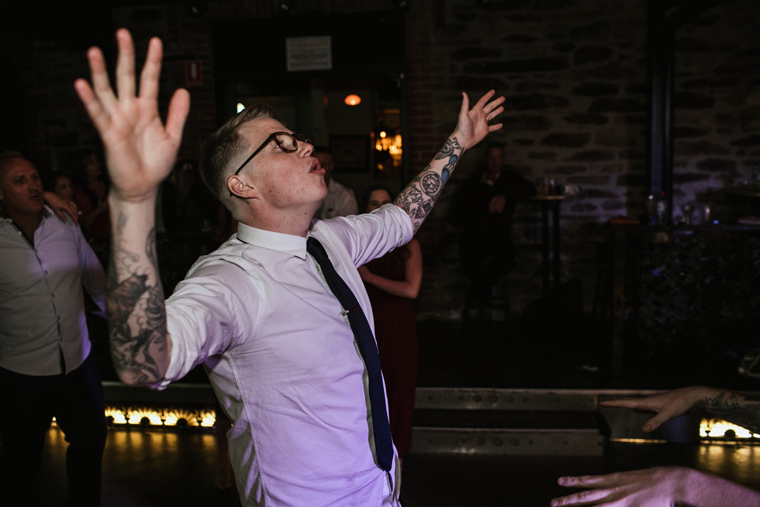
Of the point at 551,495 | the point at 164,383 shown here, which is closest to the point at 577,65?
the point at 551,495

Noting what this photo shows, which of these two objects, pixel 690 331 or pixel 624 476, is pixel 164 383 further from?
pixel 690 331

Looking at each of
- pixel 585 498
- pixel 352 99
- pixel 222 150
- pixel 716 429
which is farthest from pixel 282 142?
pixel 352 99

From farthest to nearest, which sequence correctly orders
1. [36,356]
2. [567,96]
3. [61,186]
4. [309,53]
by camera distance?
[309,53] < [567,96] < [61,186] < [36,356]

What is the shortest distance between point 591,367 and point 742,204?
→ 9.00 ft

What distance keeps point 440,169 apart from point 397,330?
1.34 meters

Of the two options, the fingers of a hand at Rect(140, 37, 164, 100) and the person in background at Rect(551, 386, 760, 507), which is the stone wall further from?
the fingers of a hand at Rect(140, 37, 164, 100)

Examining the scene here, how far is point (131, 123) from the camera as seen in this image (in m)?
0.83

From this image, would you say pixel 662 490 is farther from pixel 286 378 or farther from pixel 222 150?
pixel 222 150

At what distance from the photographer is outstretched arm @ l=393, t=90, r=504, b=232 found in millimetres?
1835

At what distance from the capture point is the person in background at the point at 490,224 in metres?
4.94

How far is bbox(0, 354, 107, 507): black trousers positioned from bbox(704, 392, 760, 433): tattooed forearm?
2374mm

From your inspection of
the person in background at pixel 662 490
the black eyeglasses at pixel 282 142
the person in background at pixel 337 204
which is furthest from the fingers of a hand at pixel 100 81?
the person in background at pixel 337 204

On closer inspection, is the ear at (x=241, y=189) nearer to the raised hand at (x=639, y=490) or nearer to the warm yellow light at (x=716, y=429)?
the raised hand at (x=639, y=490)

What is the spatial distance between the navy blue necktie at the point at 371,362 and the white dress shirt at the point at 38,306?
1701 mm
